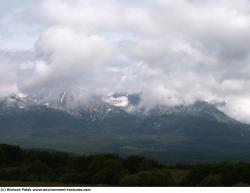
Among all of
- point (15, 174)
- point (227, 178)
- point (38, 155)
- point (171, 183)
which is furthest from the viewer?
point (38, 155)

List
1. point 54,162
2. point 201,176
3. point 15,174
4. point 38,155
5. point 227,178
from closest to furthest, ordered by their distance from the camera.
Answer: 1. point 227,178
2. point 201,176
3. point 15,174
4. point 54,162
5. point 38,155

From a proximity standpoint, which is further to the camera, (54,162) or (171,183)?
(54,162)

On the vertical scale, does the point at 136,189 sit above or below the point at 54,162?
below

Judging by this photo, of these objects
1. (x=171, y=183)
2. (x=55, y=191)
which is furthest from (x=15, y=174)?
(x=55, y=191)

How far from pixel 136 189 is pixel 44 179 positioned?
30967 millimetres

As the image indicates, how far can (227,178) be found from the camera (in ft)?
159

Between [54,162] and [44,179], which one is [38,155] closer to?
[54,162]

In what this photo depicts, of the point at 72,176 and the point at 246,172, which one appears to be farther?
the point at 72,176

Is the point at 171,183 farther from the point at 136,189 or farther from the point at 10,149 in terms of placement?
the point at 10,149

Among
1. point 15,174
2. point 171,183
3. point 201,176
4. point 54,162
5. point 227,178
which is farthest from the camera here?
point 54,162

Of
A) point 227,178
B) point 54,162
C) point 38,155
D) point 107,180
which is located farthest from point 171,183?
point 38,155

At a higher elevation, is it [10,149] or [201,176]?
[10,149]

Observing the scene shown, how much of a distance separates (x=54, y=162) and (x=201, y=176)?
31610 mm

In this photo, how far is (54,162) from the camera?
256ft
